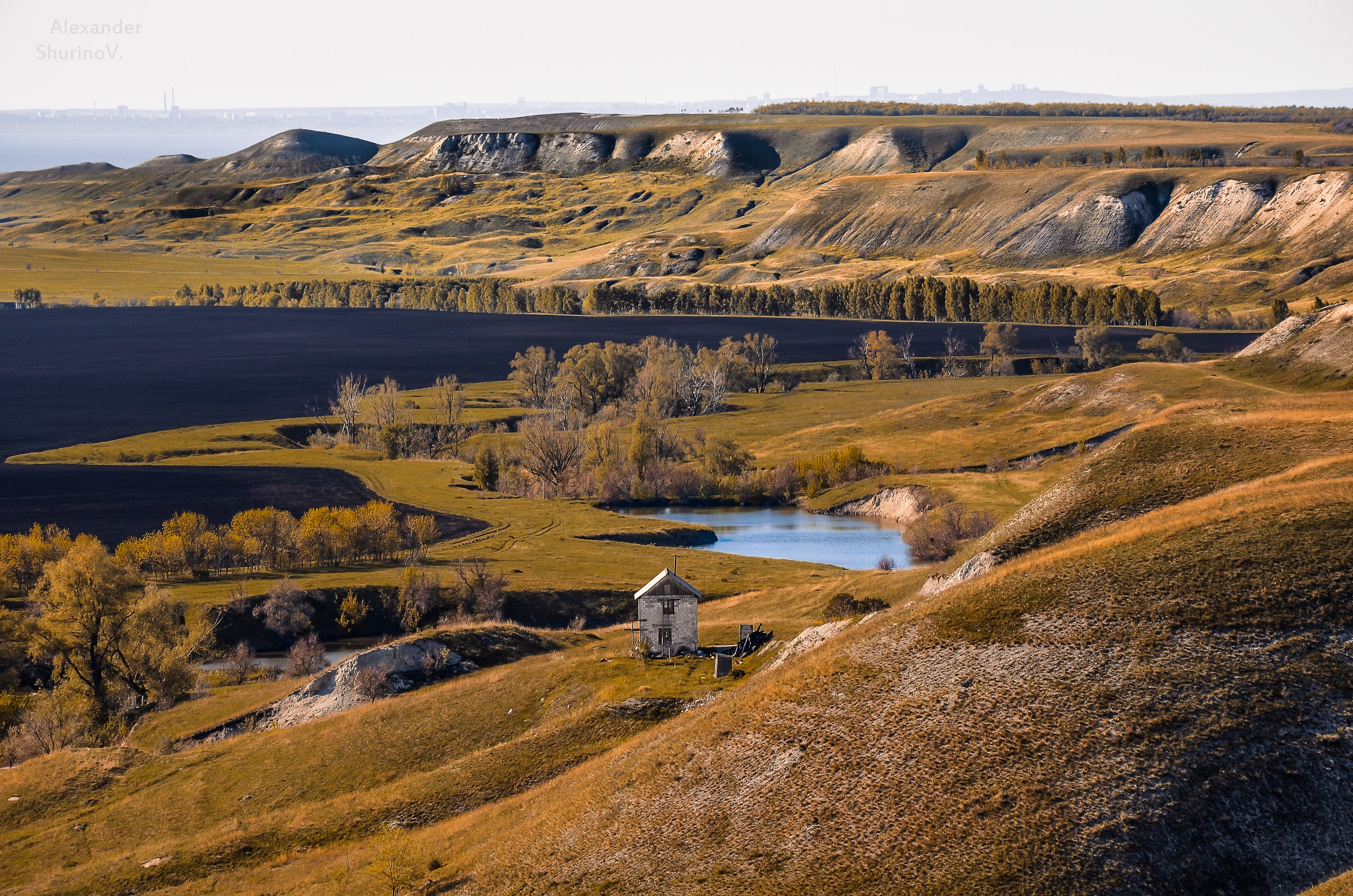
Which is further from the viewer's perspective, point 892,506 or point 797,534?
point 892,506

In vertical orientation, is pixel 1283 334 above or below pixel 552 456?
above

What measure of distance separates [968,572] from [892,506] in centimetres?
8225

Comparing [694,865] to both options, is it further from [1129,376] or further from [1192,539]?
[1129,376]

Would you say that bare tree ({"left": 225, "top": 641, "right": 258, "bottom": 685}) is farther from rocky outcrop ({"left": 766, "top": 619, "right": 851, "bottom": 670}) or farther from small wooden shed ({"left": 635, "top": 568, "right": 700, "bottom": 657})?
rocky outcrop ({"left": 766, "top": 619, "right": 851, "bottom": 670})

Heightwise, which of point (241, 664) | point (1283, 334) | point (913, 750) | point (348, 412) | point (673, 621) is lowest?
point (241, 664)

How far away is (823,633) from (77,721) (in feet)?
147

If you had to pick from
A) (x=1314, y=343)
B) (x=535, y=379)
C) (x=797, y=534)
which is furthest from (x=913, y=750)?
(x=535, y=379)

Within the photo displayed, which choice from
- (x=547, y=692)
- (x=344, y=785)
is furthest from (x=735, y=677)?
(x=344, y=785)

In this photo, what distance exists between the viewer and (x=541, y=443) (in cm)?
14012

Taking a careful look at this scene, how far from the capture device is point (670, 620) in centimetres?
6112

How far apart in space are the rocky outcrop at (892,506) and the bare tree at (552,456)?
100.0 feet

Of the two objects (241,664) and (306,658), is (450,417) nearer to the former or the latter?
(241,664)

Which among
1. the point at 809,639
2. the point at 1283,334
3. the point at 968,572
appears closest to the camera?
the point at 968,572

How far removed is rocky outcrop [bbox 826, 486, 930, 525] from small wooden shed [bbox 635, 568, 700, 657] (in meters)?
65.2
